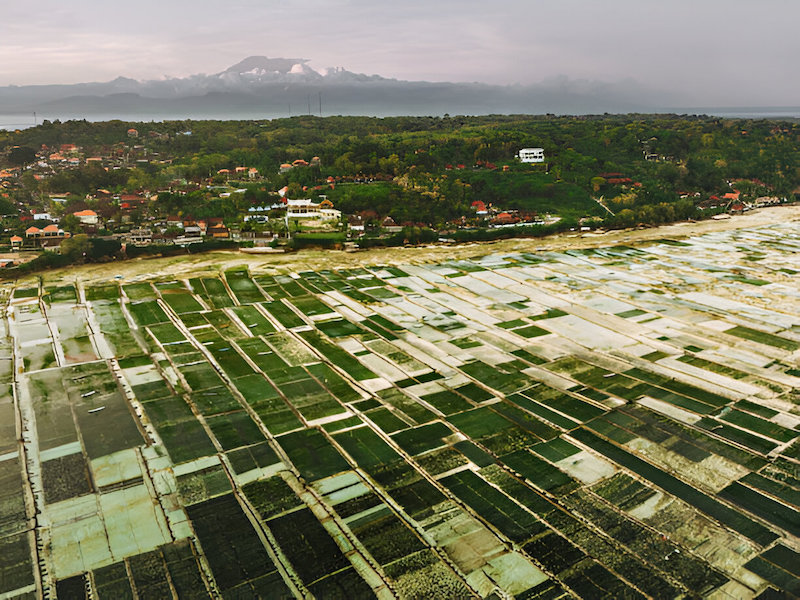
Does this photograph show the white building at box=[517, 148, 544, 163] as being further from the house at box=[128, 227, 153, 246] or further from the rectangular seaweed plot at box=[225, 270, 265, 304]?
the rectangular seaweed plot at box=[225, 270, 265, 304]

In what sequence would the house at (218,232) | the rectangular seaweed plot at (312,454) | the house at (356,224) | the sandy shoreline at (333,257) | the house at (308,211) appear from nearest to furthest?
the rectangular seaweed plot at (312,454) → the sandy shoreline at (333,257) → the house at (218,232) → the house at (356,224) → the house at (308,211)

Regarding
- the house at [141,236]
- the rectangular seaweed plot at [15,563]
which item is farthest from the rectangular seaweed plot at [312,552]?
the house at [141,236]

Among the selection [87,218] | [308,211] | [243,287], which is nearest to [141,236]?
[87,218]

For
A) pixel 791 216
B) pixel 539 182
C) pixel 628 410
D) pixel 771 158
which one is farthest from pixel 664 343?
pixel 771 158

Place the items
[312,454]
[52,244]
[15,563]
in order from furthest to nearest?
[52,244] < [312,454] < [15,563]

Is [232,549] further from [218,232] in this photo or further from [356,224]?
[356,224]

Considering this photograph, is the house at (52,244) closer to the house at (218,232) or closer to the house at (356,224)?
the house at (218,232)

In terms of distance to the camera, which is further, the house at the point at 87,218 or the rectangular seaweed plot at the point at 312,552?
the house at the point at 87,218
